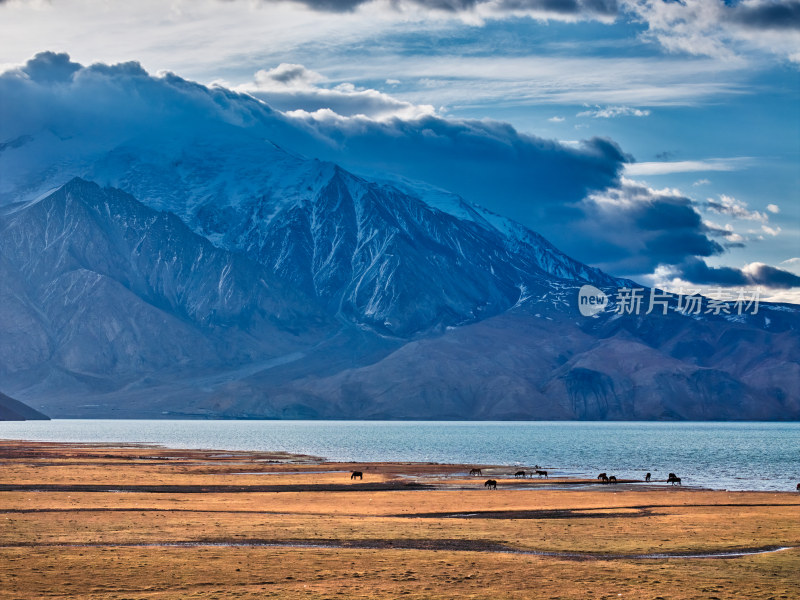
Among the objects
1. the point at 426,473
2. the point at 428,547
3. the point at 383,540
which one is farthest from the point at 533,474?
the point at 428,547

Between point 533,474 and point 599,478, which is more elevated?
point 599,478

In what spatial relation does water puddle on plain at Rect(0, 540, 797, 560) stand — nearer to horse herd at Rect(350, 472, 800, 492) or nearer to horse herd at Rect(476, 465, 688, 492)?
horse herd at Rect(476, 465, 688, 492)

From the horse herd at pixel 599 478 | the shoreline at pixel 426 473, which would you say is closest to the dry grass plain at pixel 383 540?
the horse herd at pixel 599 478

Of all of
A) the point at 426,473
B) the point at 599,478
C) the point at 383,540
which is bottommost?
the point at 383,540

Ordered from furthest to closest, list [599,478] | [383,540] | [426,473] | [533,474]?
[533,474], [426,473], [599,478], [383,540]

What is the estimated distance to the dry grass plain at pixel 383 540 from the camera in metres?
40.1

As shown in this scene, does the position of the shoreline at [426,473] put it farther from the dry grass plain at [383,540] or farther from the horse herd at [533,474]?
the dry grass plain at [383,540]

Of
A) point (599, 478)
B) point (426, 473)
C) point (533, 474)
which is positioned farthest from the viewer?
point (533, 474)

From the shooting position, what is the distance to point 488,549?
51125 millimetres

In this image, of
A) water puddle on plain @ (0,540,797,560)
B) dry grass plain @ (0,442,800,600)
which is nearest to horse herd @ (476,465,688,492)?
dry grass plain @ (0,442,800,600)

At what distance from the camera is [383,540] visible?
54125 mm

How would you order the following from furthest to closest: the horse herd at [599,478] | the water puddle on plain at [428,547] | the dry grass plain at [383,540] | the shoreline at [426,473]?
the horse herd at [599,478] < the shoreline at [426,473] < the water puddle on plain at [428,547] < the dry grass plain at [383,540]

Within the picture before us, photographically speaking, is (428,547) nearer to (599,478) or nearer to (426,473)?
(599,478)

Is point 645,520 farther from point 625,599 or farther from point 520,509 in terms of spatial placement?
point 625,599
